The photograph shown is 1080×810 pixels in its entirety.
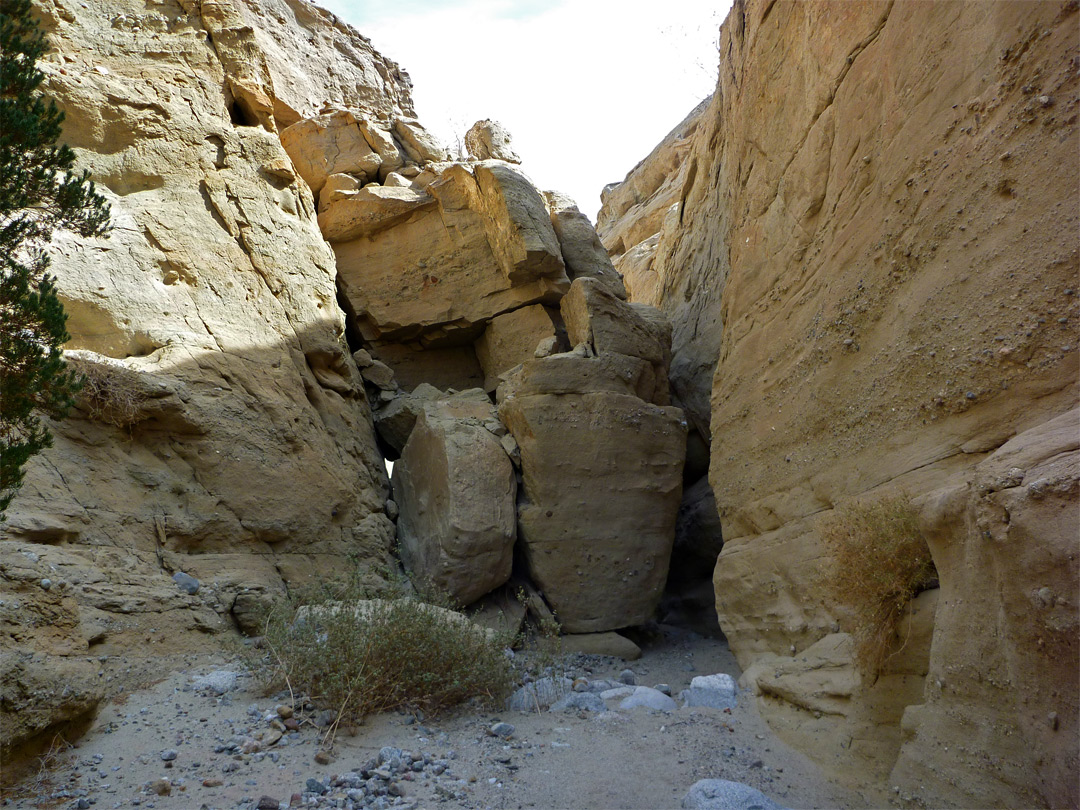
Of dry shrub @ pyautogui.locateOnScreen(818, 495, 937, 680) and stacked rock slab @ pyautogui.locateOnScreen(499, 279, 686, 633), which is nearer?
dry shrub @ pyautogui.locateOnScreen(818, 495, 937, 680)

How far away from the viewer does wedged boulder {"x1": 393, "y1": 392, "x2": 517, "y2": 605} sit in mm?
8102

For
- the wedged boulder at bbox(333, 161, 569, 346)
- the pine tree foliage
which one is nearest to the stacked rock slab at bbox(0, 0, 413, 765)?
the wedged boulder at bbox(333, 161, 569, 346)

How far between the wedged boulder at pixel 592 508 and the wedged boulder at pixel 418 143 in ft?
15.0

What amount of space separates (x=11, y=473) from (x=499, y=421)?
5.76 meters

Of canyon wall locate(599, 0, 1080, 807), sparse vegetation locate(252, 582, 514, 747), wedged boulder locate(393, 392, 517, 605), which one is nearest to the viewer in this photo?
canyon wall locate(599, 0, 1080, 807)

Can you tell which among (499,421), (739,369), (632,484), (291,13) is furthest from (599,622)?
(291,13)

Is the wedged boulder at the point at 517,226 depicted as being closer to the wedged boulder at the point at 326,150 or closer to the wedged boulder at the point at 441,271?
the wedged boulder at the point at 441,271

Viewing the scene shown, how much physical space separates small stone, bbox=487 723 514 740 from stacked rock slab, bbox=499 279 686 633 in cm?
345

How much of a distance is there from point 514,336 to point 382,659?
237 inches

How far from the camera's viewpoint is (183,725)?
14.7 ft

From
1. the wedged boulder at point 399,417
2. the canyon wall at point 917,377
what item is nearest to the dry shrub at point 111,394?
the wedged boulder at point 399,417

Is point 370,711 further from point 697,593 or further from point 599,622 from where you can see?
point 697,593

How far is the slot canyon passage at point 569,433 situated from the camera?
11.7ft

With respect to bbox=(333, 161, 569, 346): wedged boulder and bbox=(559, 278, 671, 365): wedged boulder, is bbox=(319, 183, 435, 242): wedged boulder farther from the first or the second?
bbox=(559, 278, 671, 365): wedged boulder
